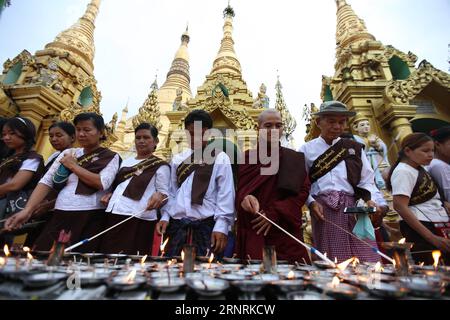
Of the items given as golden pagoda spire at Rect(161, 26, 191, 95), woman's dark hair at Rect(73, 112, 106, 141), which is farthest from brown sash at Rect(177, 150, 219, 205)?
golden pagoda spire at Rect(161, 26, 191, 95)

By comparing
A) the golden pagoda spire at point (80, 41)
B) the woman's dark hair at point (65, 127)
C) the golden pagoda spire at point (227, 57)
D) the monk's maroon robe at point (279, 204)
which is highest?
the golden pagoda spire at point (227, 57)

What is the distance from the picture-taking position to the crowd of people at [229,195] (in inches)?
88.0

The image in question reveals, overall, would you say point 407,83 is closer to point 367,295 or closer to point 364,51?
point 364,51

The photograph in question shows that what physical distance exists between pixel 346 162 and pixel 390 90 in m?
5.43

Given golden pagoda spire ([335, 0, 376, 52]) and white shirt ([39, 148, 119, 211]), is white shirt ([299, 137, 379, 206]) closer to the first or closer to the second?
white shirt ([39, 148, 119, 211])

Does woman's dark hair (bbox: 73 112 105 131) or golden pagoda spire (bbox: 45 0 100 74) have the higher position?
golden pagoda spire (bbox: 45 0 100 74)

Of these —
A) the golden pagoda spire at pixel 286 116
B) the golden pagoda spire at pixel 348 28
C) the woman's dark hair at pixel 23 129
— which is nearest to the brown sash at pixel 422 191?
the woman's dark hair at pixel 23 129

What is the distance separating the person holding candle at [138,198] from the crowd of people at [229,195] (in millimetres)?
11

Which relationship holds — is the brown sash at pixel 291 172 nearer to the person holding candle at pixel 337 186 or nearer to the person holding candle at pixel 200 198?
→ the person holding candle at pixel 337 186

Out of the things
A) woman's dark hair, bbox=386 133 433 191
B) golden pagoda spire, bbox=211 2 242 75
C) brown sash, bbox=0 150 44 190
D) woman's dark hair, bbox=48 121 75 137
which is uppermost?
golden pagoda spire, bbox=211 2 242 75

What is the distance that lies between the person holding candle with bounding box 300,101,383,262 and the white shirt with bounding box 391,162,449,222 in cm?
20

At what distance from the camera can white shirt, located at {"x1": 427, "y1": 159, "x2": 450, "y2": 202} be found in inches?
103

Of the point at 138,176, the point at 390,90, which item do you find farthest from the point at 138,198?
the point at 390,90

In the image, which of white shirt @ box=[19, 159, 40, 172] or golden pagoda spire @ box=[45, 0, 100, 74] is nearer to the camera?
white shirt @ box=[19, 159, 40, 172]
